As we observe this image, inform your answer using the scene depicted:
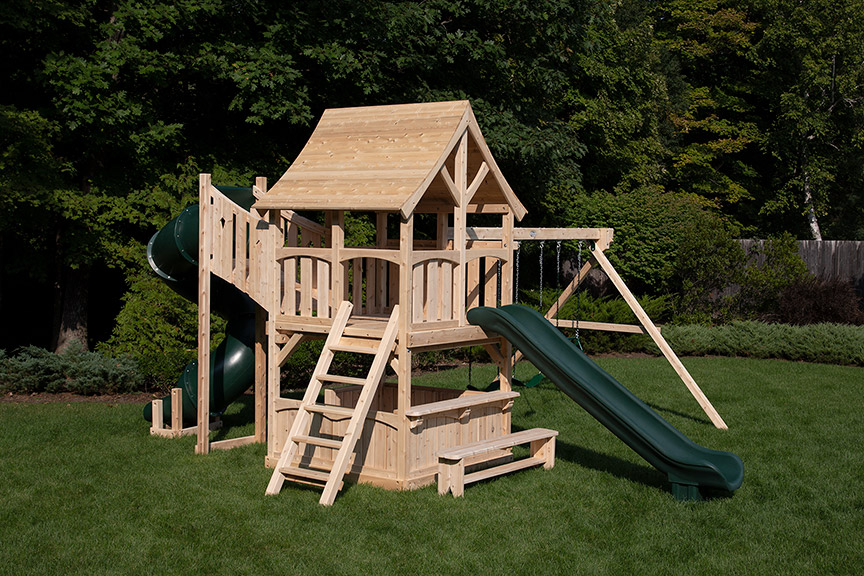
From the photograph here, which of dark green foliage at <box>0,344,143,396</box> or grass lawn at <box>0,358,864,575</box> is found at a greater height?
dark green foliage at <box>0,344,143,396</box>

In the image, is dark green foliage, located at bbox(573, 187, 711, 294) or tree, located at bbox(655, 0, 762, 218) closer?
dark green foliage, located at bbox(573, 187, 711, 294)

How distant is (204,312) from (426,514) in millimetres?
3854

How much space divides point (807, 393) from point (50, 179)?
491 inches

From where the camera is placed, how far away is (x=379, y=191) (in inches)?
373

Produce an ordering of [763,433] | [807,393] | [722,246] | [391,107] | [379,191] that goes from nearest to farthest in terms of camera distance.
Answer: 1. [379,191]
2. [391,107]
3. [763,433]
4. [807,393]
5. [722,246]

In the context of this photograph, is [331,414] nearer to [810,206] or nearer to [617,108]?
[617,108]

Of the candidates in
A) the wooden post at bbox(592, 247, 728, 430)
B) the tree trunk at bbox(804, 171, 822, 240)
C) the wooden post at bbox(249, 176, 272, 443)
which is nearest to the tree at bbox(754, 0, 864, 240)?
the tree trunk at bbox(804, 171, 822, 240)

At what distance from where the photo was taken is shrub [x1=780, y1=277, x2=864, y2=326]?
20.0 meters

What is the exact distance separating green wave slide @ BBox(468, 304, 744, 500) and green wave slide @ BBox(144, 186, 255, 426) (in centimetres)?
329

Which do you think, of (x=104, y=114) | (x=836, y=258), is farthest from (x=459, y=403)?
(x=836, y=258)

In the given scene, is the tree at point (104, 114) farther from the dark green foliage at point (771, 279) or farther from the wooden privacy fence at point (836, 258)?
the wooden privacy fence at point (836, 258)

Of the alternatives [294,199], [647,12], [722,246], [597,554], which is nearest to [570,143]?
[722,246]

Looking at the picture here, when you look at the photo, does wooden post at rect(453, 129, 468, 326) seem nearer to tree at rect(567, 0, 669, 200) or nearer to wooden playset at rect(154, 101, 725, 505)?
wooden playset at rect(154, 101, 725, 505)

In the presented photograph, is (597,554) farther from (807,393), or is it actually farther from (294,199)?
(807,393)
